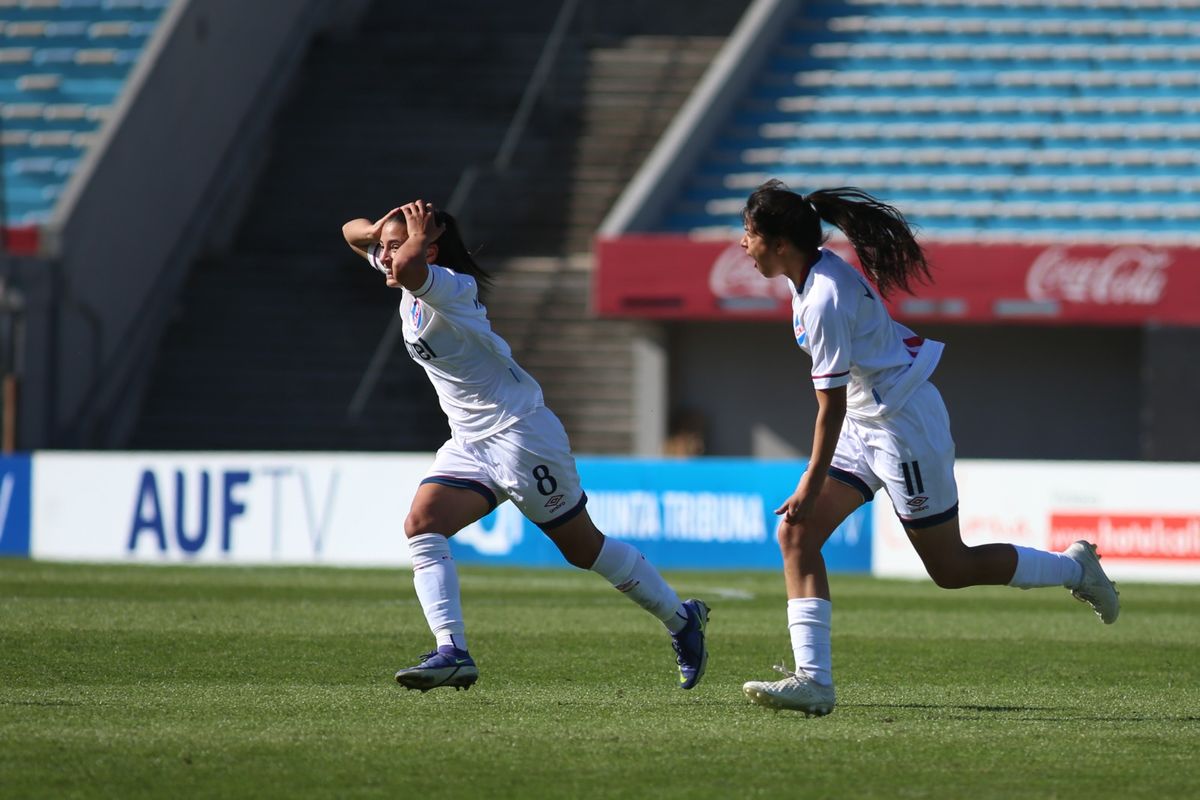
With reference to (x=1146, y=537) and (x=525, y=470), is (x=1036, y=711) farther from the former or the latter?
(x=1146, y=537)

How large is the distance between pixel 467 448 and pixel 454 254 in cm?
80

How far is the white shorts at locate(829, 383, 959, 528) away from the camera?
703 cm

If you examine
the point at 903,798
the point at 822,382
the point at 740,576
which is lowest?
the point at 740,576

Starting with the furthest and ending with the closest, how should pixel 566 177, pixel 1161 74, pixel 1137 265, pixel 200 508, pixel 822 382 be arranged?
pixel 566 177 < pixel 1161 74 < pixel 1137 265 < pixel 200 508 < pixel 822 382

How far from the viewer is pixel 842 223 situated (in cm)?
704

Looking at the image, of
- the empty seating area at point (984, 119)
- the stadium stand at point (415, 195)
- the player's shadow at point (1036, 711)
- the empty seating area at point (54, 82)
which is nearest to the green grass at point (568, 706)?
the player's shadow at point (1036, 711)

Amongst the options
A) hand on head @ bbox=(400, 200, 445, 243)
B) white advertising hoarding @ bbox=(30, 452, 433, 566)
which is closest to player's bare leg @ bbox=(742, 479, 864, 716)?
hand on head @ bbox=(400, 200, 445, 243)

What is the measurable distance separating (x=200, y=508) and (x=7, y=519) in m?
2.00

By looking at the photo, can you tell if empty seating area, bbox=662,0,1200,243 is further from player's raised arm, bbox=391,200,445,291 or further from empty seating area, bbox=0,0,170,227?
player's raised arm, bbox=391,200,445,291

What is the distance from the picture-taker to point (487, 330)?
24.6 ft

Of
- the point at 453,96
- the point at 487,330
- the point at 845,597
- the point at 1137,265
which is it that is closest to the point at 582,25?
the point at 453,96

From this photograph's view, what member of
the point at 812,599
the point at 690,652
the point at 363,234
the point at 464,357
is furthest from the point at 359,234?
the point at 812,599

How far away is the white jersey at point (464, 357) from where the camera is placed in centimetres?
732

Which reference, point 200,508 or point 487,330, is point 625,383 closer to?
point 200,508
